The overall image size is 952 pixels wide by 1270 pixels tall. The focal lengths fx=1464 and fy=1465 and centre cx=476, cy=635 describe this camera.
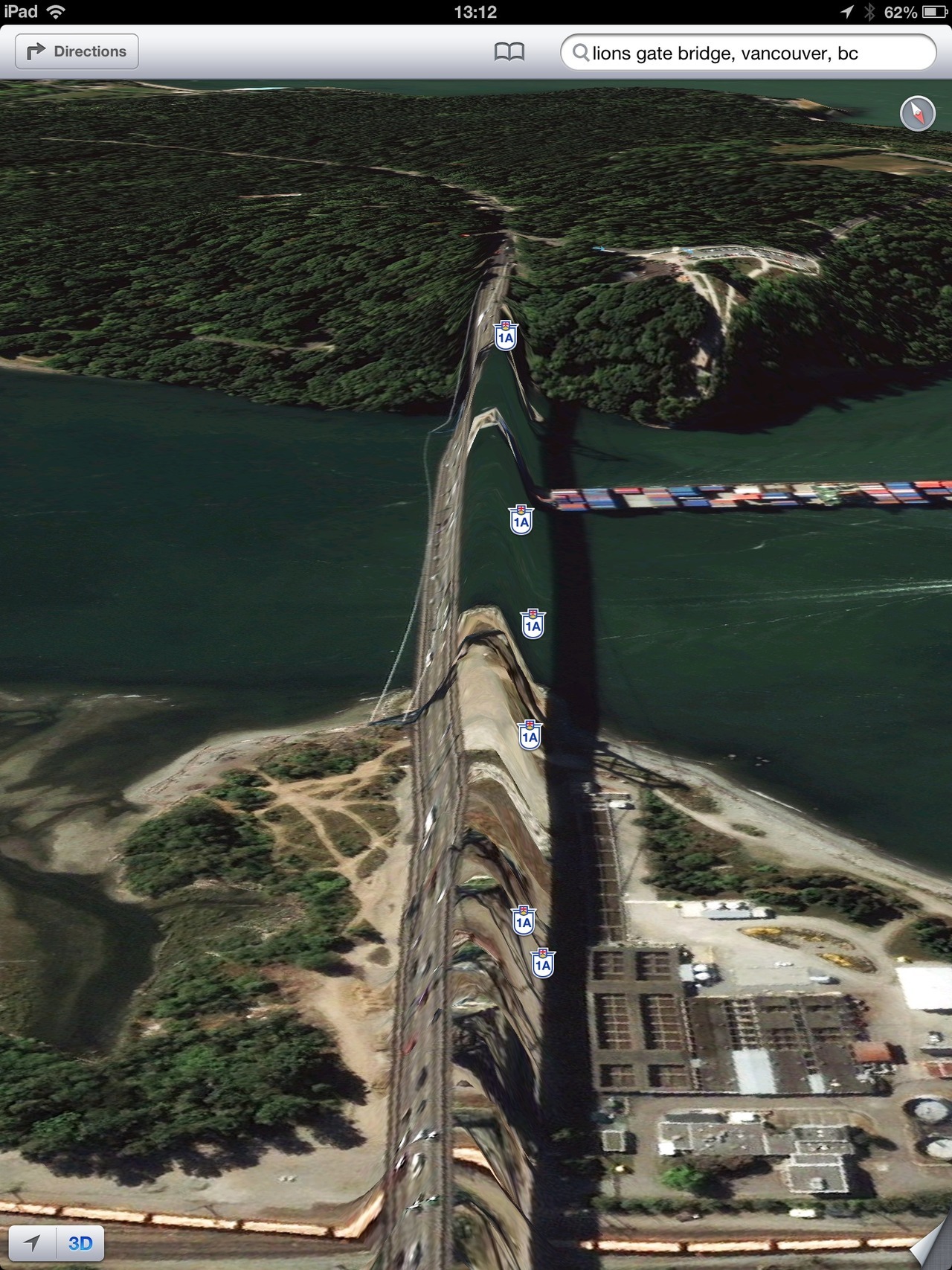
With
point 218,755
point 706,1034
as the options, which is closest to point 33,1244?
point 706,1034

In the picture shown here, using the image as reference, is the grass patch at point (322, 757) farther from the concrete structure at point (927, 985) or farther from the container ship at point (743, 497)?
the container ship at point (743, 497)

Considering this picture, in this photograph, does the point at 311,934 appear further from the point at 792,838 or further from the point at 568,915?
the point at 792,838

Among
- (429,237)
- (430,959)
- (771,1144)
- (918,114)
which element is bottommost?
(771,1144)

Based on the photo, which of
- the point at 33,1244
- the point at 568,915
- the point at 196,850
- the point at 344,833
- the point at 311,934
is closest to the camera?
the point at 33,1244

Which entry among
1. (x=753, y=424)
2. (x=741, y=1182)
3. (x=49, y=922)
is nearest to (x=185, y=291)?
(x=753, y=424)

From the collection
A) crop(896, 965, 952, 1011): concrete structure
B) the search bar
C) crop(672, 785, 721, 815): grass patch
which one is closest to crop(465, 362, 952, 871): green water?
crop(672, 785, 721, 815): grass patch

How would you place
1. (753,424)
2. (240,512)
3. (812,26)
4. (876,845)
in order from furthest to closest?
(753,424) → (240,512) → (876,845) → (812,26)

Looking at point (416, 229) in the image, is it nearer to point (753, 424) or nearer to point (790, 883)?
point (753, 424)
